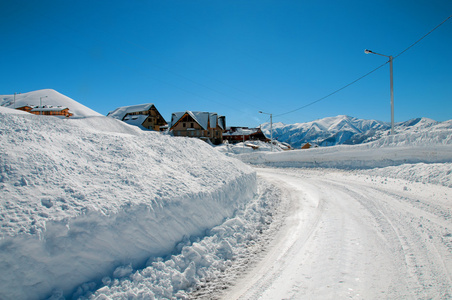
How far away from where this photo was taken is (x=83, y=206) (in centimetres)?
395

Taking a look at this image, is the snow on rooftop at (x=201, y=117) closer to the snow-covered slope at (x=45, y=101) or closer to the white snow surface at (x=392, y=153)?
the white snow surface at (x=392, y=153)

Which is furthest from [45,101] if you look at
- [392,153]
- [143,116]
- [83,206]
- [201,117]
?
[392,153]

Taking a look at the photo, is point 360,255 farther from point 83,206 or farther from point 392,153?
point 392,153

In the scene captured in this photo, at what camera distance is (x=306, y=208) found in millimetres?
8258

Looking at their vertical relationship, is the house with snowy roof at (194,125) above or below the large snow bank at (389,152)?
above

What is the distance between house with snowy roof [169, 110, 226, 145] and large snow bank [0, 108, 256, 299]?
1726 inches

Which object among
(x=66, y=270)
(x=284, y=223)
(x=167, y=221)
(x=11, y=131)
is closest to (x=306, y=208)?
(x=284, y=223)

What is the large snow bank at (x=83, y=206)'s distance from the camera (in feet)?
10.5

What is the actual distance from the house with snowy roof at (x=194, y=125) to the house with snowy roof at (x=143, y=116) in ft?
27.6

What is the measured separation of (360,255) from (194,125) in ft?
159

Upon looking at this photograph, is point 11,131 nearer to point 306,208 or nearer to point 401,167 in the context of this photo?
point 306,208

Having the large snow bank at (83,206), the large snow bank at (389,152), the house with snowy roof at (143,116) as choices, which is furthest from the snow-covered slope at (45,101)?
the large snow bank at (83,206)

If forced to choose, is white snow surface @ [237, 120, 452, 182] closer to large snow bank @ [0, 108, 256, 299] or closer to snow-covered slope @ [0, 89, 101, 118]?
large snow bank @ [0, 108, 256, 299]

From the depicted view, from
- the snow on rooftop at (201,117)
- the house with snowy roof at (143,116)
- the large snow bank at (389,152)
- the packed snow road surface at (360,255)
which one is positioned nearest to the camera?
the packed snow road surface at (360,255)
